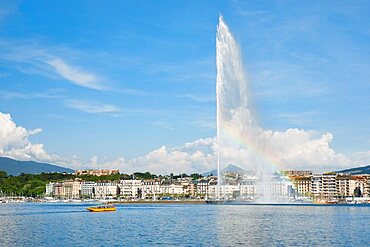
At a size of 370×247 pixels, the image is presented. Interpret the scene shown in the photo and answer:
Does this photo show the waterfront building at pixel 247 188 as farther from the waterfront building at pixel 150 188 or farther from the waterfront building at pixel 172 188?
the waterfront building at pixel 150 188

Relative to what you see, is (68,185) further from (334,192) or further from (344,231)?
(344,231)

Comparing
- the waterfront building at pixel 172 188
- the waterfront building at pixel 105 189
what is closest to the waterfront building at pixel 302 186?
the waterfront building at pixel 172 188

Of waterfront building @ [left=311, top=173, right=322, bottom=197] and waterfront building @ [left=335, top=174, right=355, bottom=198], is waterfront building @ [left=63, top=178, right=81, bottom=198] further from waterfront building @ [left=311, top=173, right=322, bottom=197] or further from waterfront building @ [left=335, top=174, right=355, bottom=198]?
waterfront building @ [left=335, top=174, right=355, bottom=198]

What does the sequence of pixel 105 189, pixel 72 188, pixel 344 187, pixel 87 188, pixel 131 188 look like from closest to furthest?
pixel 344 187
pixel 131 188
pixel 105 189
pixel 72 188
pixel 87 188

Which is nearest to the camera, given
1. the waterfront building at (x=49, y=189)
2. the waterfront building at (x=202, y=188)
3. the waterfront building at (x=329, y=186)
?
the waterfront building at (x=329, y=186)

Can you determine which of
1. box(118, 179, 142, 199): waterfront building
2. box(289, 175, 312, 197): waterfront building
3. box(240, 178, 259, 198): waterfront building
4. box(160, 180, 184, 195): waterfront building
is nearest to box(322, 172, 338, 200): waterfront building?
box(289, 175, 312, 197): waterfront building

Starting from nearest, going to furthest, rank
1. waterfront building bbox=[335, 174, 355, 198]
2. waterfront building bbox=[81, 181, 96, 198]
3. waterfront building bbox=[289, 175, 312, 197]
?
waterfront building bbox=[335, 174, 355, 198] < waterfront building bbox=[289, 175, 312, 197] < waterfront building bbox=[81, 181, 96, 198]

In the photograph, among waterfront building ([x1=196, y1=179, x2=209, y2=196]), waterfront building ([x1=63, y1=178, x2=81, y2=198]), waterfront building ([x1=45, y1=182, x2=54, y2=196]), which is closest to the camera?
waterfront building ([x1=196, y1=179, x2=209, y2=196])

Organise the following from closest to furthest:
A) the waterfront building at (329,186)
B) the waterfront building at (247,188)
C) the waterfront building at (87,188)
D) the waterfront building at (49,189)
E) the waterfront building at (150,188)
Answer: the waterfront building at (329,186) → the waterfront building at (247,188) → the waterfront building at (49,189) → the waterfront building at (150,188) → the waterfront building at (87,188)

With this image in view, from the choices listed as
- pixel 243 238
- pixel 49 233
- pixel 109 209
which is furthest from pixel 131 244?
pixel 109 209

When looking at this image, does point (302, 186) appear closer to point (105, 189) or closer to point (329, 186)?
point (329, 186)

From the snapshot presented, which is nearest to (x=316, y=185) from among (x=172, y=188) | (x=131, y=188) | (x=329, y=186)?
(x=329, y=186)

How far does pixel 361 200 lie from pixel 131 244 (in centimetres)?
9564

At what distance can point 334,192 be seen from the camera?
136 meters
